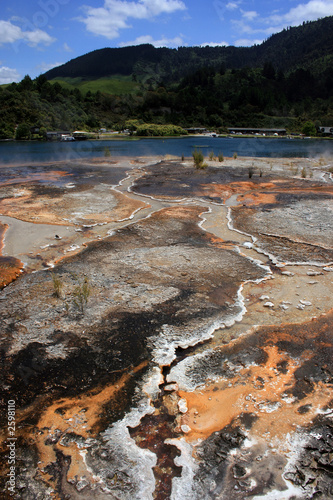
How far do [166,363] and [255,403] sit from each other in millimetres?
1260

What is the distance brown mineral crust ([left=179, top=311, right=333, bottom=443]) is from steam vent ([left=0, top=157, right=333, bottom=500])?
0.7 inches

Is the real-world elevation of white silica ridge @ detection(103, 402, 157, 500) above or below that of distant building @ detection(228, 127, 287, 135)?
below

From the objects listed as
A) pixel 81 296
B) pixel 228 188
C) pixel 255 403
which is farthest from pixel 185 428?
pixel 228 188

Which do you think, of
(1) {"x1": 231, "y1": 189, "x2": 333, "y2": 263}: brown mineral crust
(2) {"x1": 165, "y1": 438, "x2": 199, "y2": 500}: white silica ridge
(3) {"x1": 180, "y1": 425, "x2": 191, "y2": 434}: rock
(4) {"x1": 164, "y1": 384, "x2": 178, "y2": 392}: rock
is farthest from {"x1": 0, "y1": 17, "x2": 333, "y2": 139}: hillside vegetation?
(2) {"x1": 165, "y1": 438, "x2": 199, "y2": 500}: white silica ridge

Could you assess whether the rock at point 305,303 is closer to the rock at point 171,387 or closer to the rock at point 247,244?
the rock at point 247,244

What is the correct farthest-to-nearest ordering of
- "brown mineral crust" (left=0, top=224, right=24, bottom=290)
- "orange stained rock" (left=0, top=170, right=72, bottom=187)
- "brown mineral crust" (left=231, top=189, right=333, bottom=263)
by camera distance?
"orange stained rock" (left=0, top=170, right=72, bottom=187) < "brown mineral crust" (left=231, top=189, right=333, bottom=263) < "brown mineral crust" (left=0, top=224, right=24, bottom=290)

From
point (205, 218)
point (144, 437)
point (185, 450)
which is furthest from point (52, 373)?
point (205, 218)

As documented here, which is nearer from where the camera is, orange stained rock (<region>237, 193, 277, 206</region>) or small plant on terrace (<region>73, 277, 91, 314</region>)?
small plant on terrace (<region>73, 277, 91, 314</region>)

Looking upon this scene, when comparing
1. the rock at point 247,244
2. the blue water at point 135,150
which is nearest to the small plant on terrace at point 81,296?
the rock at point 247,244

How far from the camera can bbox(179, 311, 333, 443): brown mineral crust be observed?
375 centimetres

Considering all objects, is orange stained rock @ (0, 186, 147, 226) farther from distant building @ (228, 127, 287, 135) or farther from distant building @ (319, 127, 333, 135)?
distant building @ (228, 127, 287, 135)

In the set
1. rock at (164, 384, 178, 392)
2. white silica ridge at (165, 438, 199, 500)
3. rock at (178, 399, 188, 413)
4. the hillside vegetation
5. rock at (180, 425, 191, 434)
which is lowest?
white silica ridge at (165, 438, 199, 500)

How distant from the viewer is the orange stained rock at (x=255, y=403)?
368cm

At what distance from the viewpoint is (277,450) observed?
340 centimetres
